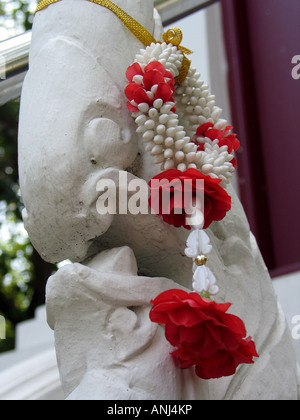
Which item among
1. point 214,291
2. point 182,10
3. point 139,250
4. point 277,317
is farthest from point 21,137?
point 182,10

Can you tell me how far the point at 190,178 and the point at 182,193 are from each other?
2 centimetres

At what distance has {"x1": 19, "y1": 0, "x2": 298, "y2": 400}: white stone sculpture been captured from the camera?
2.85ft

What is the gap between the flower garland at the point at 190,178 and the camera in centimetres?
80

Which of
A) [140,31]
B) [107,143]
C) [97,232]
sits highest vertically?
[140,31]

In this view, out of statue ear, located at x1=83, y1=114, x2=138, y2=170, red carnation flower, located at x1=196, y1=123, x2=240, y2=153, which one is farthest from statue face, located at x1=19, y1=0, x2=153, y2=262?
red carnation flower, located at x1=196, y1=123, x2=240, y2=153

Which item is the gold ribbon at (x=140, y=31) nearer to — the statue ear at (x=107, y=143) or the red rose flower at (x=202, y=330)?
the statue ear at (x=107, y=143)

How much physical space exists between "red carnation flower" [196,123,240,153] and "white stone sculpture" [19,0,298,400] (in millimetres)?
88

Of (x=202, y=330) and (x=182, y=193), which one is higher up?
(x=182, y=193)

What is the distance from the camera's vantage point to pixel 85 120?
0.91 meters

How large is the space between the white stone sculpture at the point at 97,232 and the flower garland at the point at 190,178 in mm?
40

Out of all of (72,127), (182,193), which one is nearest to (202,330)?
(182,193)

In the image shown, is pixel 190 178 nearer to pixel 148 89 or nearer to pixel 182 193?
pixel 182 193

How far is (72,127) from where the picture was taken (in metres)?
0.89
